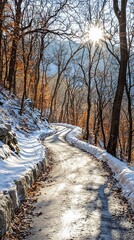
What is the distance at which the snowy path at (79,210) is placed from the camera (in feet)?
17.9

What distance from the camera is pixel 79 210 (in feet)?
21.6

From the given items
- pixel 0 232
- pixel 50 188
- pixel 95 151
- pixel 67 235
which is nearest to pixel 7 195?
pixel 0 232

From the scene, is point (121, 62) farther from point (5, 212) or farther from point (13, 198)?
point (5, 212)

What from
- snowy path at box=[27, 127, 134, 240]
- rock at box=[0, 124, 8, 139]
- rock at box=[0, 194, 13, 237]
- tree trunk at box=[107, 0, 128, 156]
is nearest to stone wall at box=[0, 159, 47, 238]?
rock at box=[0, 194, 13, 237]

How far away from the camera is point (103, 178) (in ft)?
33.1

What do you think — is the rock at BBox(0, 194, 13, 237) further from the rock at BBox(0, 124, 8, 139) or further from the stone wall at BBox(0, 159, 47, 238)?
the rock at BBox(0, 124, 8, 139)

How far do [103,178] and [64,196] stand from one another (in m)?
2.78

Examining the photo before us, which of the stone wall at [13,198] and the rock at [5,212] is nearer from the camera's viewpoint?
the rock at [5,212]

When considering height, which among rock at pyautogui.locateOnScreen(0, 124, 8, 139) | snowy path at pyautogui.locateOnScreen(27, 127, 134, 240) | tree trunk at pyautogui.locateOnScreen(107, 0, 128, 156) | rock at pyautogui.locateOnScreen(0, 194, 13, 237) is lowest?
snowy path at pyautogui.locateOnScreen(27, 127, 134, 240)

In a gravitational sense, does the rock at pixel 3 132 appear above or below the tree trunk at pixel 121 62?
below

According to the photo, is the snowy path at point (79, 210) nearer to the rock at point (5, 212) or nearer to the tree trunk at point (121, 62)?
the rock at point (5, 212)

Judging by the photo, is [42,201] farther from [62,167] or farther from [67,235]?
[62,167]

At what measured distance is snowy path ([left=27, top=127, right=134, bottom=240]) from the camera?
5.47 m

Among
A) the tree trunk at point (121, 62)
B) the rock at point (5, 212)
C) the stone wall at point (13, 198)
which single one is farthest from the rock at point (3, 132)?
the tree trunk at point (121, 62)
